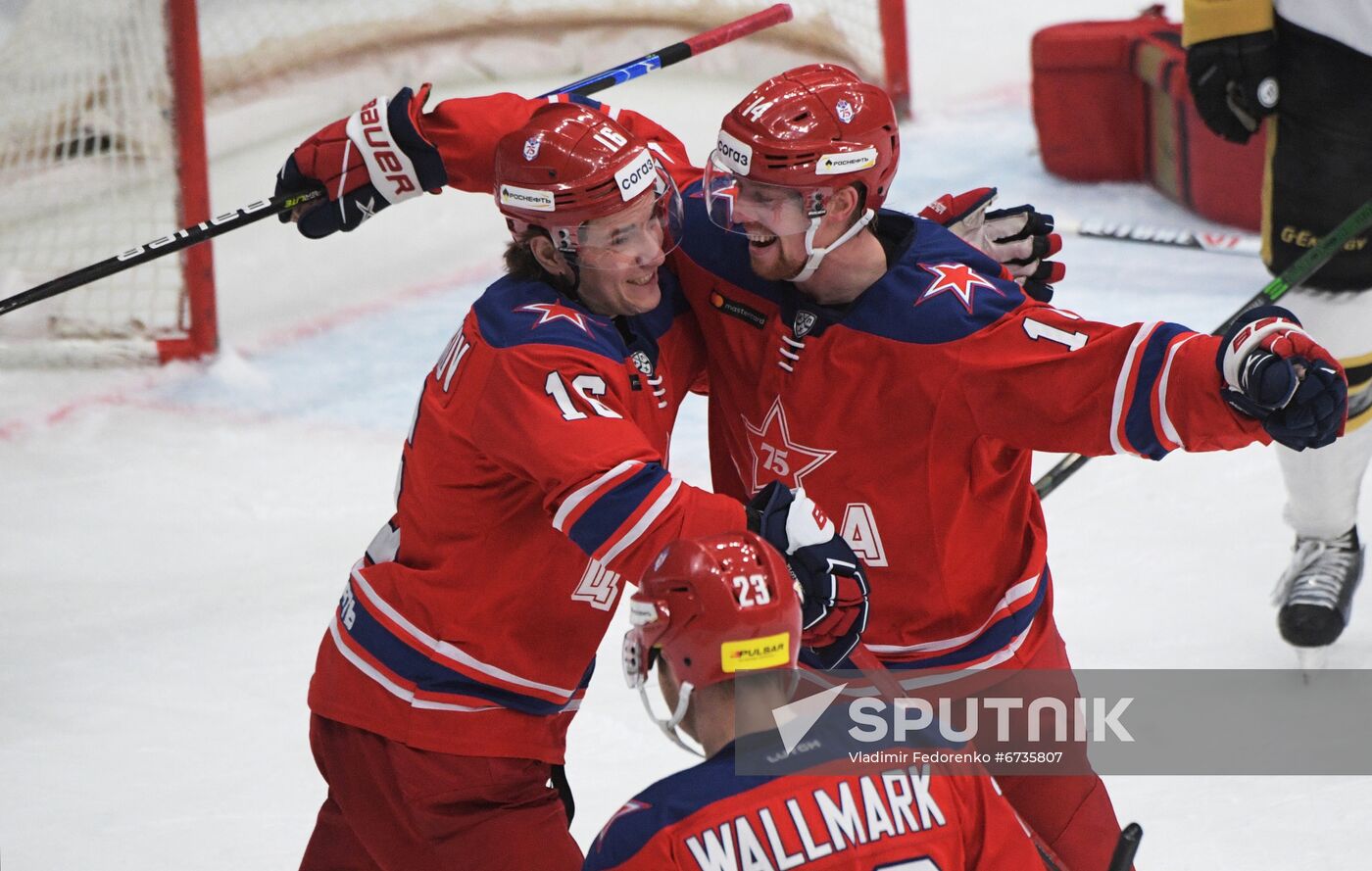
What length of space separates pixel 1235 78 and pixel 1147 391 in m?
1.52

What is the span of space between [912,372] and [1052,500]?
7.09ft

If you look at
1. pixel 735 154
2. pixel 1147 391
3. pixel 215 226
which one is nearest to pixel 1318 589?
pixel 1147 391

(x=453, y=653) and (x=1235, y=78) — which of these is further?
(x=1235, y=78)

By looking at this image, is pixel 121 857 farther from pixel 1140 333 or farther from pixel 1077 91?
pixel 1077 91

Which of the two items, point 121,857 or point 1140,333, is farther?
point 121,857

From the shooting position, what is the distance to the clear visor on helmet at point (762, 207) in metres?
2.32

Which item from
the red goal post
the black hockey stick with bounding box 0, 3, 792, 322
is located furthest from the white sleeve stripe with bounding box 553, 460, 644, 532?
the red goal post

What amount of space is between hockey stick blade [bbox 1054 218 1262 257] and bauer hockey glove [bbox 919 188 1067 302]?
2611 millimetres

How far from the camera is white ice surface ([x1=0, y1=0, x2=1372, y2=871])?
3236mm

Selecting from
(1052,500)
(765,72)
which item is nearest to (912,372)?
(1052,500)

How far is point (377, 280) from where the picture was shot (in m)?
5.87

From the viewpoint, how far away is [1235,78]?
3457 millimetres

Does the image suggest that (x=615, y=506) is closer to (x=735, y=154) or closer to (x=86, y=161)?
(x=735, y=154)

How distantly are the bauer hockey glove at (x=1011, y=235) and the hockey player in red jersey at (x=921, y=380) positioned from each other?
0.21m
